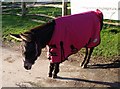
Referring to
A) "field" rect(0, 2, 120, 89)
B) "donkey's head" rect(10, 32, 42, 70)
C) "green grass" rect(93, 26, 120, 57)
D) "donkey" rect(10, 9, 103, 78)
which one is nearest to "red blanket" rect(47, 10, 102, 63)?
"donkey" rect(10, 9, 103, 78)

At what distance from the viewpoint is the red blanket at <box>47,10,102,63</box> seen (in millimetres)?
5516

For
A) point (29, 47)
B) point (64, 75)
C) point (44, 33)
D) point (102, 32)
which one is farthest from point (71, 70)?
point (102, 32)

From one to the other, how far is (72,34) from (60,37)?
0.96 feet

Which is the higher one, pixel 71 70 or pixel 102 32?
pixel 102 32

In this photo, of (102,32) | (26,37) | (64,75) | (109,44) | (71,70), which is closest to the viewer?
(26,37)

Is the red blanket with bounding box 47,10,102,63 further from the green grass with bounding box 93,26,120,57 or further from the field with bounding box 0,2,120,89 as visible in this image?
the green grass with bounding box 93,26,120,57

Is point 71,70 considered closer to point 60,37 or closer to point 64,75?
point 64,75

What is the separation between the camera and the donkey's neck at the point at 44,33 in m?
5.32

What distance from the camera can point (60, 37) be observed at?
18.0 feet

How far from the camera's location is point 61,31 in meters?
5.51

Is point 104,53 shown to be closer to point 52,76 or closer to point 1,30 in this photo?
point 52,76

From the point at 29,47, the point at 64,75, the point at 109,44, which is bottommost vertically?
the point at 64,75

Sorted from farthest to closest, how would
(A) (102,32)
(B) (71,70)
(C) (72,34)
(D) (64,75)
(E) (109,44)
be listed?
(A) (102,32)
(E) (109,44)
(B) (71,70)
(D) (64,75)
(C) (72,34)

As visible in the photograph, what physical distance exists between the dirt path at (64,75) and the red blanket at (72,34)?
47 cm
